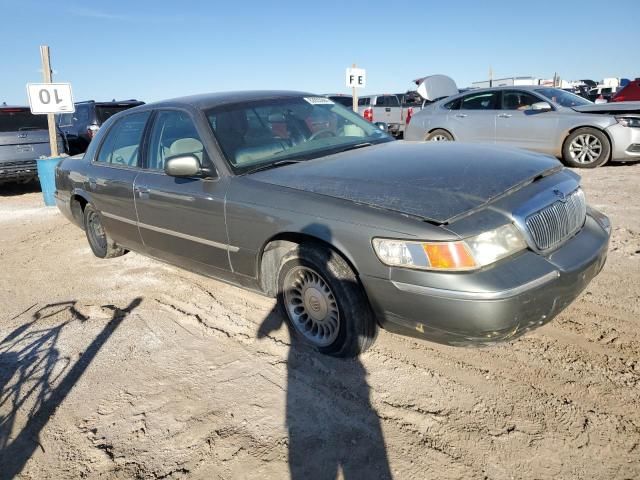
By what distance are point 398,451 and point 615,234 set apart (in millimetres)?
3684

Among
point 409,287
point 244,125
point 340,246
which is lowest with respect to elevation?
point 409,287

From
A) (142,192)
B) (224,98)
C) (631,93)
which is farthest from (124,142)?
(631,93)

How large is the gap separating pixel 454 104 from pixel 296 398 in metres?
8.72

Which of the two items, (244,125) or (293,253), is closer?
(293,253)

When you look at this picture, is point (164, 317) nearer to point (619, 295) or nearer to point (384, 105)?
point (619, 295)

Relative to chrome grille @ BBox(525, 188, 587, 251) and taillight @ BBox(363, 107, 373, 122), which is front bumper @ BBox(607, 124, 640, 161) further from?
taillight @ BBox(363, 107, 373, 122)

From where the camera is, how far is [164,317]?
3795mm

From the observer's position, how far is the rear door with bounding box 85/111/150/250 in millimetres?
4188

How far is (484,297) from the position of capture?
2.28 meters

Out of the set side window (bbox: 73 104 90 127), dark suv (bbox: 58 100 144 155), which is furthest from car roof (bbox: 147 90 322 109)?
side window (bbox: 73 104 90 127)

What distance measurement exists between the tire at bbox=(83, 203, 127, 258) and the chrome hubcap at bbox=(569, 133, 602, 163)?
741cm

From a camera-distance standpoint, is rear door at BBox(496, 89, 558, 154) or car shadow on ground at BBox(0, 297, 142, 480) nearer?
car shadow on ground at BBox(0, 297, 142, 480)

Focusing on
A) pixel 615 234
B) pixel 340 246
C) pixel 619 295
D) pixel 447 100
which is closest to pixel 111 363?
pixel 340 246

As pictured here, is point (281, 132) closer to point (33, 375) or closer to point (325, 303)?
point (325, 303)
